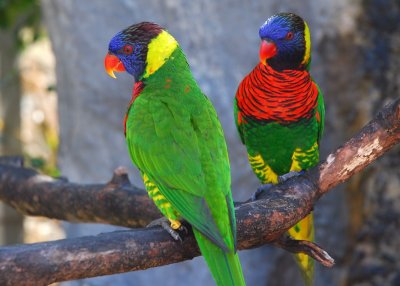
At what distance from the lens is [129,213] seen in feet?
7.13

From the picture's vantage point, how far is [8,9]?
341 cm

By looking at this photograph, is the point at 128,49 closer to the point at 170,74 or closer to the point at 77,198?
the point at 170,74

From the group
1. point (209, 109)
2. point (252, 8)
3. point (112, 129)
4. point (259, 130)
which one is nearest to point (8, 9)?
point (112, 129)

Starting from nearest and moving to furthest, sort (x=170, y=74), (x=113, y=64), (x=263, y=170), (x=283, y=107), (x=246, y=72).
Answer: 1. (x=170, y=74)
2. (x=113, y=64)
3. (x=283, y=107)
4. (x=263, y=170)
5. (x=246, y=72)

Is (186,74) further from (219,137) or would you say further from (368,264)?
(368,264)

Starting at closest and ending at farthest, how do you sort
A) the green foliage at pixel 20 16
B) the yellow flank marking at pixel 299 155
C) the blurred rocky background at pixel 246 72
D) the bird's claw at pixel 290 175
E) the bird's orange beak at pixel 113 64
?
1. the bird's orange beak at pixel 113 64
2. the bird's claw at pixel 290 175
3. the yellow flank marking at pixel 299 155
4. the blurred rocky background at pixel 246 72
5. the green foliage at pixel 20 16

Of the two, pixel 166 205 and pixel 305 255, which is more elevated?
pixel 166 205

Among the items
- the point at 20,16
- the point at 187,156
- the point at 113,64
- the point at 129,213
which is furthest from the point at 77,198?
the point at 20,16

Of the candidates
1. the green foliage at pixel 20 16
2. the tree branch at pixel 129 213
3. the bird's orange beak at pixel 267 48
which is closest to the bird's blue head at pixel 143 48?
the bird's orange beak at pixel 267 48

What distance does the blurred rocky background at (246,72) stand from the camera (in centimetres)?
303

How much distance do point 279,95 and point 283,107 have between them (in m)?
0.05

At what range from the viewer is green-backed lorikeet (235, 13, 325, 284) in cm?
205

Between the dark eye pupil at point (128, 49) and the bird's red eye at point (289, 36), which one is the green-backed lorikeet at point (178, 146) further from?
the bird's red eye at point (289, 36)

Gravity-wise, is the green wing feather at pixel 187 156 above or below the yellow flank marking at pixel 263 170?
above
